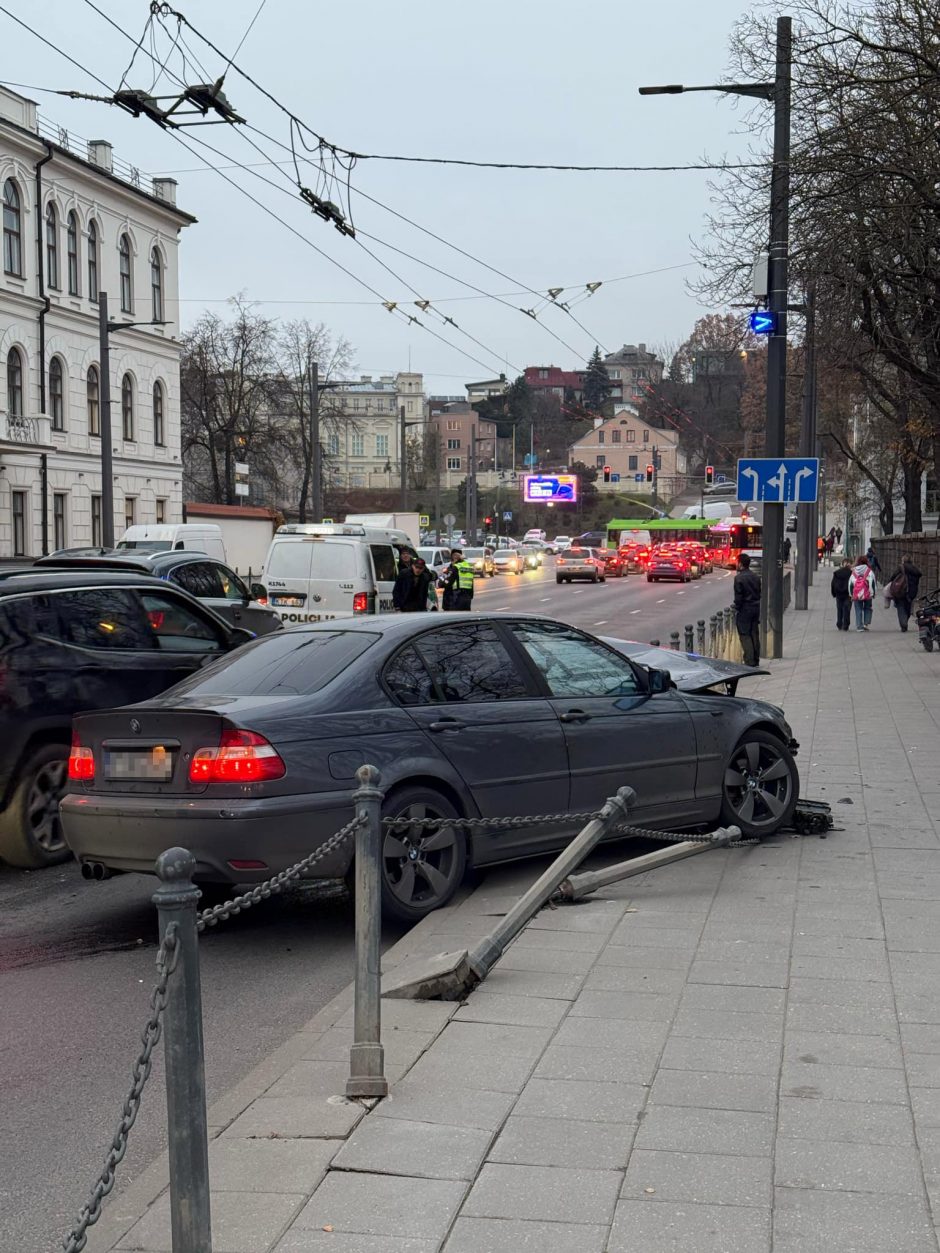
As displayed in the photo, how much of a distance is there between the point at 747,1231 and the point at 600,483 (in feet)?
489

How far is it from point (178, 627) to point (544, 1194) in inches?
275

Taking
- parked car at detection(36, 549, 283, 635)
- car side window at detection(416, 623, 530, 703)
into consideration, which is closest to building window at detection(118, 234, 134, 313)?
parked car at detection(36, 549, 283, 635)

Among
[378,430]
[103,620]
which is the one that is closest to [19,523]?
[103,620]

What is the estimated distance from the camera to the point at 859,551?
8412 centimetres

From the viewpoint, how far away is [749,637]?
76.6ft

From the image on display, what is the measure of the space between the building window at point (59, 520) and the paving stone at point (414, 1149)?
145ft

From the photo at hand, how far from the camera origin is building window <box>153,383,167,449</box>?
2106 inches

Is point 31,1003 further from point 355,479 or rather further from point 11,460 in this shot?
point 355,479

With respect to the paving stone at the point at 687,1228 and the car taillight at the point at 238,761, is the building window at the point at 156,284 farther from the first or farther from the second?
the paving stone at the point at 687,1228

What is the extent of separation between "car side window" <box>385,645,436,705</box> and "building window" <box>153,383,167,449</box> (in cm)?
4776

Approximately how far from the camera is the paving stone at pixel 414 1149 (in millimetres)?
3893

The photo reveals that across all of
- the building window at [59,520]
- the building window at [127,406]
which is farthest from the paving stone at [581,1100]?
the building window at [127,406]

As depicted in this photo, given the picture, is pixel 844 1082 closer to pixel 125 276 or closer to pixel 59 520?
pixel 59 520

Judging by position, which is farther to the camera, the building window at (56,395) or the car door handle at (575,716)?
the building window at (56,395)
